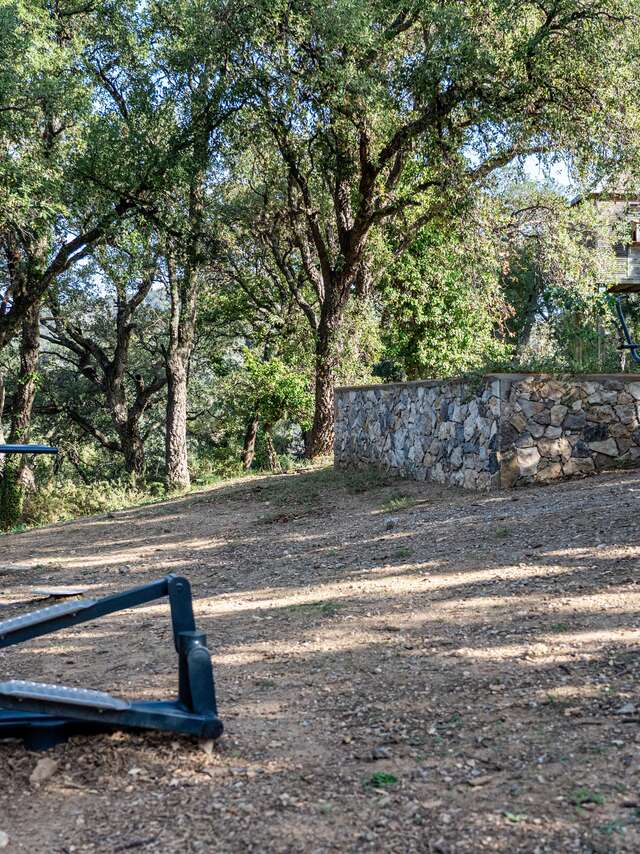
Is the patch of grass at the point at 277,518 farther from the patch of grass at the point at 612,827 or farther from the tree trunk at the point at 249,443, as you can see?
the tree trunk at the point at 249,443

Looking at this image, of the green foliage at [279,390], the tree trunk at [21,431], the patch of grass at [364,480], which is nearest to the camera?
the patch of grass at [364,480]

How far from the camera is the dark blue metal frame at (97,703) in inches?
127

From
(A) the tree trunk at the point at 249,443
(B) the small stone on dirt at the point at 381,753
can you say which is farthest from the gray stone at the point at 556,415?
(A) the tree trunk at the point at 249,443

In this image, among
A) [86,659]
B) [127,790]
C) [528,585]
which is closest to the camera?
[127,790]

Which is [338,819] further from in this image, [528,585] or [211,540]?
[211,540]

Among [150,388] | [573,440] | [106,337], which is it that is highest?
[106,337]

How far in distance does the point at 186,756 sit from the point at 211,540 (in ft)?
19.4

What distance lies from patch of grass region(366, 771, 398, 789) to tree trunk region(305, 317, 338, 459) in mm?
13515

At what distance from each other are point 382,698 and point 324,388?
13088 mm

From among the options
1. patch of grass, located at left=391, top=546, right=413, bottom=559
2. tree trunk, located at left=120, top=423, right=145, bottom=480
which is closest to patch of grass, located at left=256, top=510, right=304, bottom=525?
patch of grass, located at left=391, top=546, right=413, bottom=559

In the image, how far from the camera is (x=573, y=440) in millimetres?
9391

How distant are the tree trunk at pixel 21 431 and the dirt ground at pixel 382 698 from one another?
10919 millimetres

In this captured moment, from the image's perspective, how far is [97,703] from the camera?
3.23 metres

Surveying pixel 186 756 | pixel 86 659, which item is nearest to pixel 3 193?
pixel 86 659
